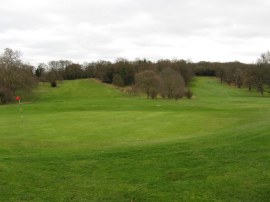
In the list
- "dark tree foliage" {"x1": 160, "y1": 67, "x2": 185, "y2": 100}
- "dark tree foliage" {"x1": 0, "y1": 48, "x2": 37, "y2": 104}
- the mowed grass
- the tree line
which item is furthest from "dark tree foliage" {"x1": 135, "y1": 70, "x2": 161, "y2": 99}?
the mowed grass

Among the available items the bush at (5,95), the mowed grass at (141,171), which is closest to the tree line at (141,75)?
the bush at (5,95)

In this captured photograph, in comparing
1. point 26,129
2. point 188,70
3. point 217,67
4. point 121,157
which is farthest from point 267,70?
point 121,157

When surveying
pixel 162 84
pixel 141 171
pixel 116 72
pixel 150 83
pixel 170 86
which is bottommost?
pixel 141 171

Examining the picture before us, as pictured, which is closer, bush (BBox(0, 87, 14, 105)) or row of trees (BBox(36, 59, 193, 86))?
bush (BBox(0, 87, 14, 105))

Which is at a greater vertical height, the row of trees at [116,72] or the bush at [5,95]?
the row of trees at [116,72]

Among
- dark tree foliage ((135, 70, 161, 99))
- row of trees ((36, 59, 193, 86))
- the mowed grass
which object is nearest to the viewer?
the mowed grass

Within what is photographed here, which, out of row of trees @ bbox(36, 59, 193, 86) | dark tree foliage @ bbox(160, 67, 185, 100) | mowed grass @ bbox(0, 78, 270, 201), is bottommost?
mowed grass @ bbox(0, 78, 270, 201)

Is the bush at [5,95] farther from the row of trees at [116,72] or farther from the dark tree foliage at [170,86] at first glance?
the row of trees at [116,72]

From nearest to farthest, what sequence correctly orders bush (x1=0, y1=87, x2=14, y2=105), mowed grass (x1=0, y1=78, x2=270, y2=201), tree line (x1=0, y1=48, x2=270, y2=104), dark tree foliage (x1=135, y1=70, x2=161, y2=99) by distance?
mowed grass (x1=0, y1=78, x2=270, y2=201) < bush (x1=0, y1=87, x2=14, y2=105) < tree line (x1=0, y1=48, x2=270, y2=104) < dark tree foliage (x1=135, y1=70, x2=161, y2=99)

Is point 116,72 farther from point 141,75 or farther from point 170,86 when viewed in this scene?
point 170,86

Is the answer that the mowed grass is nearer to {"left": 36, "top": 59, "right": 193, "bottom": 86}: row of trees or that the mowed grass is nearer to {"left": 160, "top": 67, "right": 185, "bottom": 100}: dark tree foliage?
{"left": 160, "top": 67, "right": 185, "bottom": 100}: dark tree foliage

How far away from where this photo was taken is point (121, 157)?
40.0 ft

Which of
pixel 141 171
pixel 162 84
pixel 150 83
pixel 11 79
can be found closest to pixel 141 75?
pixel 150 83

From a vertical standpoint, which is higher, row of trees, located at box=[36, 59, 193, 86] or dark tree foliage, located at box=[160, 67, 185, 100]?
row of trees, located at box=[36, 59, 193, 86]
